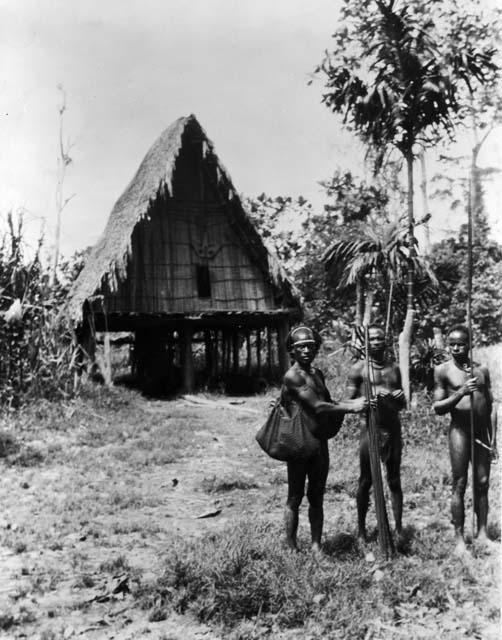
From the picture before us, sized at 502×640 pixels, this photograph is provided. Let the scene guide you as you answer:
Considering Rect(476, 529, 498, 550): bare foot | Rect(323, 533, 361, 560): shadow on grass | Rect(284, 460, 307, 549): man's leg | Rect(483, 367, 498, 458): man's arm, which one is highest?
Rect(483, 367, 498, 458): man's arm

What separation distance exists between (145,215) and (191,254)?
5.95ft

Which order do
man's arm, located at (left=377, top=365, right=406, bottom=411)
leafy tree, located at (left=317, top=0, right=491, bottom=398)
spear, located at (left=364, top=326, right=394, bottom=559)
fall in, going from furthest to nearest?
1. leafy tree, located at (left=317, top=0, right=491, bottom=398)
2. man's arm, located at (left=377, top=365, right=406, bottom=411)
3. spear, located at (left=364, top=326, right=394, bottom=559)

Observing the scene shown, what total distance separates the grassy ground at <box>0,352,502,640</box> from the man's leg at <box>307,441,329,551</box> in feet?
0.60

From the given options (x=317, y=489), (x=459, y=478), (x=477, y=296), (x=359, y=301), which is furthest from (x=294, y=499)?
(x=477, y=296)

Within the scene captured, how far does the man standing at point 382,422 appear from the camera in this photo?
186 inches

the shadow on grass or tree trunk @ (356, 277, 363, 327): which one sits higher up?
tree trunk @ (356, 277, 363, 327)

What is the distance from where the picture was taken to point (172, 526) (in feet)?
18.6

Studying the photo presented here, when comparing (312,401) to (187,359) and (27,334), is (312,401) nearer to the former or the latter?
(27,334)

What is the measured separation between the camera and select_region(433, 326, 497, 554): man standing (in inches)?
179

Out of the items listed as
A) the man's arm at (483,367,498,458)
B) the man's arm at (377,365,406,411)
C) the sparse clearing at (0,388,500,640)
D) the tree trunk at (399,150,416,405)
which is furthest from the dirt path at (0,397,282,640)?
the tree trunk at (399,150,416,405)

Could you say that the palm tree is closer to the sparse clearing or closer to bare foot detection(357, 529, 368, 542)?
the sparse clearing

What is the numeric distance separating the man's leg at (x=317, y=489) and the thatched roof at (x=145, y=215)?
9356 mm

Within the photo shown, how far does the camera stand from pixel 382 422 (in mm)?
4750

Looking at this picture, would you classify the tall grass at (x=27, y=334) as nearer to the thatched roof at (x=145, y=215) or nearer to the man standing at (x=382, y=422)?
the thatched roof at (x=145, y=215)
